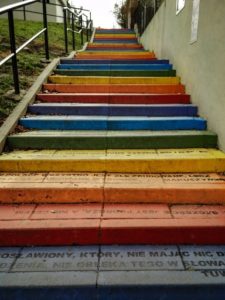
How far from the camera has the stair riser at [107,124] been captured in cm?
397

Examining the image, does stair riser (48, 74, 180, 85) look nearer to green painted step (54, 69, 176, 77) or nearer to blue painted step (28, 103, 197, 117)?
green painted step (54, 69, 176, 77)

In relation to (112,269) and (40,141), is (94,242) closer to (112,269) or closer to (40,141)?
(112,269)

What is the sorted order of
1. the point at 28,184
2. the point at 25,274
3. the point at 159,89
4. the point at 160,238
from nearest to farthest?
the point at 25,274, the point at 160,238, the point at 28,184, the point at 159,89

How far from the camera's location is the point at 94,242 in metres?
2.55

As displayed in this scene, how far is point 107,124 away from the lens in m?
3.98

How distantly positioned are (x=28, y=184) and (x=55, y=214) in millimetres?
456

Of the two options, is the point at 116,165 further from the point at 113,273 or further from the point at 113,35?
the point at 113,35

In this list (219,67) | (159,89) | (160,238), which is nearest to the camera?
(160,238)

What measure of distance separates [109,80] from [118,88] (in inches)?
15.9

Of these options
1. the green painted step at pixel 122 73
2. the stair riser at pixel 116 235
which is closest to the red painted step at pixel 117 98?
the green painted step at pixel 122 73

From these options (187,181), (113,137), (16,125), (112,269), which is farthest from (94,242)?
(16,125)

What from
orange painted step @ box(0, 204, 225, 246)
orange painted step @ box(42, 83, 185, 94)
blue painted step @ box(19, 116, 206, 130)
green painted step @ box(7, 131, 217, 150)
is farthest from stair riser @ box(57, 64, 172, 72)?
orange painted step @ box(0, 204, 225, 246)

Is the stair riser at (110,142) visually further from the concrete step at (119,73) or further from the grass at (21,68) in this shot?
the concrete step at (119,73)

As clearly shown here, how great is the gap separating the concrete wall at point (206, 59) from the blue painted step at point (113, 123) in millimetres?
283
